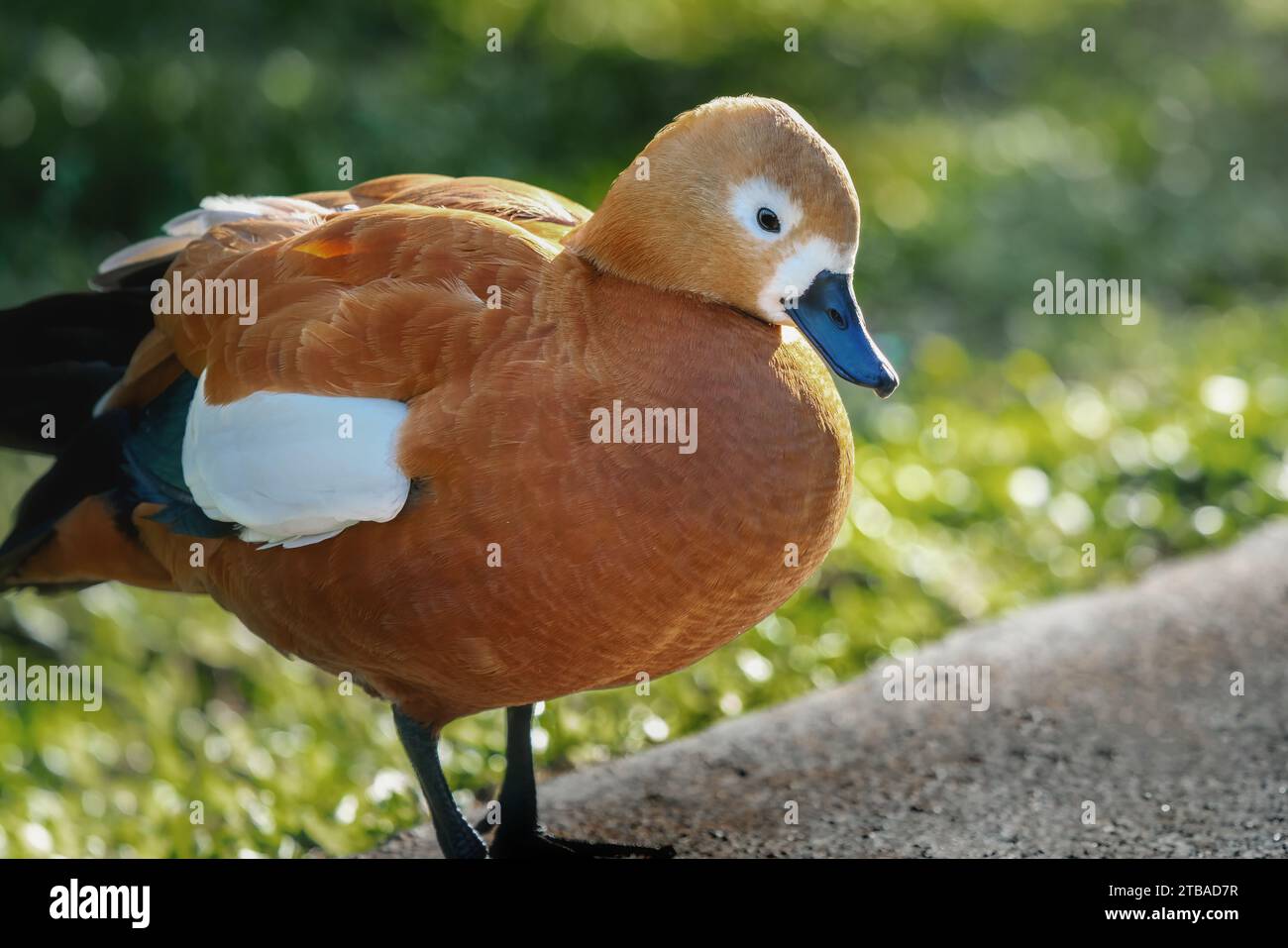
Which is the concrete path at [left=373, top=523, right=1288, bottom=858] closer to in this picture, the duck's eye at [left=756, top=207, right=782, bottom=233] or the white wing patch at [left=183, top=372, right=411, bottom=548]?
the white wing patch at [left=183, top=372, right=411, bottom=548]

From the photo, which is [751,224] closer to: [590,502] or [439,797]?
[590,502]

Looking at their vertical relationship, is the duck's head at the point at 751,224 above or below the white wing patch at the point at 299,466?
above

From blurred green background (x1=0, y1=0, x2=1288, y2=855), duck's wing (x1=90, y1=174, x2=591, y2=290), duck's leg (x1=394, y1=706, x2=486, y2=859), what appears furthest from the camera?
blurred green background (x1=0, y1=0, x2=1288, y2=855)

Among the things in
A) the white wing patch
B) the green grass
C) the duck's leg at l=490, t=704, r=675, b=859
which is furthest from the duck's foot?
the white wing patch

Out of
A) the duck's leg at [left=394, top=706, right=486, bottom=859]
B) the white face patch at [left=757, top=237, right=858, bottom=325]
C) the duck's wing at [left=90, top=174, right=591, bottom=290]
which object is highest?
the duck's wing at [left=90, top=174, right=591, bottom=290]

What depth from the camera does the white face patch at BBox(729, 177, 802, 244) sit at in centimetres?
271

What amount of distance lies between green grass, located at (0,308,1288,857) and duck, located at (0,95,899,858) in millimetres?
1049

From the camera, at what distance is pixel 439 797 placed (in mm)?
3100

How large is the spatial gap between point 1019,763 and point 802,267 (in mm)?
1532

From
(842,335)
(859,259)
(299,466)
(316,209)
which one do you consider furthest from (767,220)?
(859,259)

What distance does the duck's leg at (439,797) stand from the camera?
3090 mm

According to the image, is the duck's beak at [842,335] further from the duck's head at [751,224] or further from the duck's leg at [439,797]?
the duck's leg at [439,797]

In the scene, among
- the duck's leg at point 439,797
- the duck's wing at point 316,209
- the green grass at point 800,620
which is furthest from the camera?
the green grass at point 800,620

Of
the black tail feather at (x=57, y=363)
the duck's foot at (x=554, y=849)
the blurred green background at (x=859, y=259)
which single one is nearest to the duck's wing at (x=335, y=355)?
the black tail feather at (x=57, y=363)
